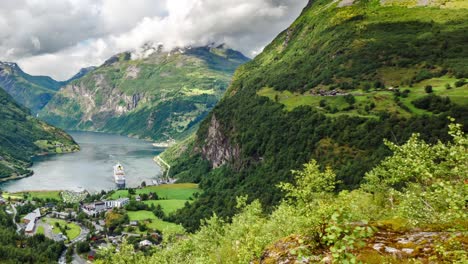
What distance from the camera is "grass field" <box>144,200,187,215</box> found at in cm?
18112

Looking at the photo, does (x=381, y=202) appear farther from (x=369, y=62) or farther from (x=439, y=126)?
(x=369, y=62)

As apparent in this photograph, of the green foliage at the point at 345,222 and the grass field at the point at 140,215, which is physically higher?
the green foliage at the point at 345,222

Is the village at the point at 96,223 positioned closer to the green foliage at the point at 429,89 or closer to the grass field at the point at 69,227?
the grass field at the point at 69,227

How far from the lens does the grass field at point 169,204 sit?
181 m

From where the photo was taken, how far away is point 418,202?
17359 mm

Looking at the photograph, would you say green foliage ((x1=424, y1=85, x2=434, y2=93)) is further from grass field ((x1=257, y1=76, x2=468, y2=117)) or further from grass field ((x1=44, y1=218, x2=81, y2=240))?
grass field ((x1=44, y1=218, x2=81, y2=240))

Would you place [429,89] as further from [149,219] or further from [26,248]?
[26,248]

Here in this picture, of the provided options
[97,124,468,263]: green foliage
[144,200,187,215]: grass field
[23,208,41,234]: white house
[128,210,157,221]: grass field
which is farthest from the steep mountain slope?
[97,124,468,263]: green foliage

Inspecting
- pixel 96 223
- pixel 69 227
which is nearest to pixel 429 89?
pixel 96 223

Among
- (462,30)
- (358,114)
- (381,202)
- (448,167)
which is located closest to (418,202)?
(448,167)

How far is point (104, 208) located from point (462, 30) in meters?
218

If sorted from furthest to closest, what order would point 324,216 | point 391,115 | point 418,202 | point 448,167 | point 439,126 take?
point 391,115, point 439,126, point 448,167, point 418,202, point 324,216

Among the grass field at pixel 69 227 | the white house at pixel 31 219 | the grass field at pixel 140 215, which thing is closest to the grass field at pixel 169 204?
the grass field at pixel 140 215

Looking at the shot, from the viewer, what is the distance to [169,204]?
7500 inches
